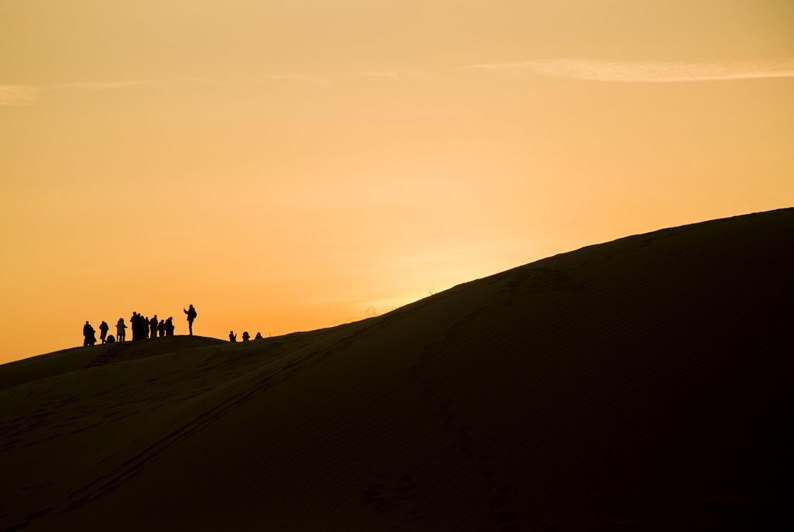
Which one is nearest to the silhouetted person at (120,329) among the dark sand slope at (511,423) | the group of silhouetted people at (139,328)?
the group of silhouetted people at (139,328)

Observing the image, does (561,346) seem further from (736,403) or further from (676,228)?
Answer: (676,228)

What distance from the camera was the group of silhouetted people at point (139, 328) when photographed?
1446 inches

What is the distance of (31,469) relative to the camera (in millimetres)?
16609

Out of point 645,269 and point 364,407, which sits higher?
point 645,269

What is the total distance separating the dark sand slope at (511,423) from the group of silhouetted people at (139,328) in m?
18.6

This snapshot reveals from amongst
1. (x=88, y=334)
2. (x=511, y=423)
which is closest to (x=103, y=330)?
(x=88, y=334)

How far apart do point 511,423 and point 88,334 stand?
3238cm

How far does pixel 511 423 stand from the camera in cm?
1156

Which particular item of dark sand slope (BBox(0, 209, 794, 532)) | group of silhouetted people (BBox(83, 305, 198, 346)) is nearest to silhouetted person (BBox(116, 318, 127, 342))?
group of silhouetted people (BBox(83, 305, 198, 346))

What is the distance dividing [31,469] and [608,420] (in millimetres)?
11326

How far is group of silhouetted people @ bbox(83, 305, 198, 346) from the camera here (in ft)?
120

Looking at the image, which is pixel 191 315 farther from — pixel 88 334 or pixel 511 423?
pixel 511 423

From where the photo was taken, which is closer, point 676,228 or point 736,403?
point 736,403

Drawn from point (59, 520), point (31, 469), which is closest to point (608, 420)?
point (59, 520)
